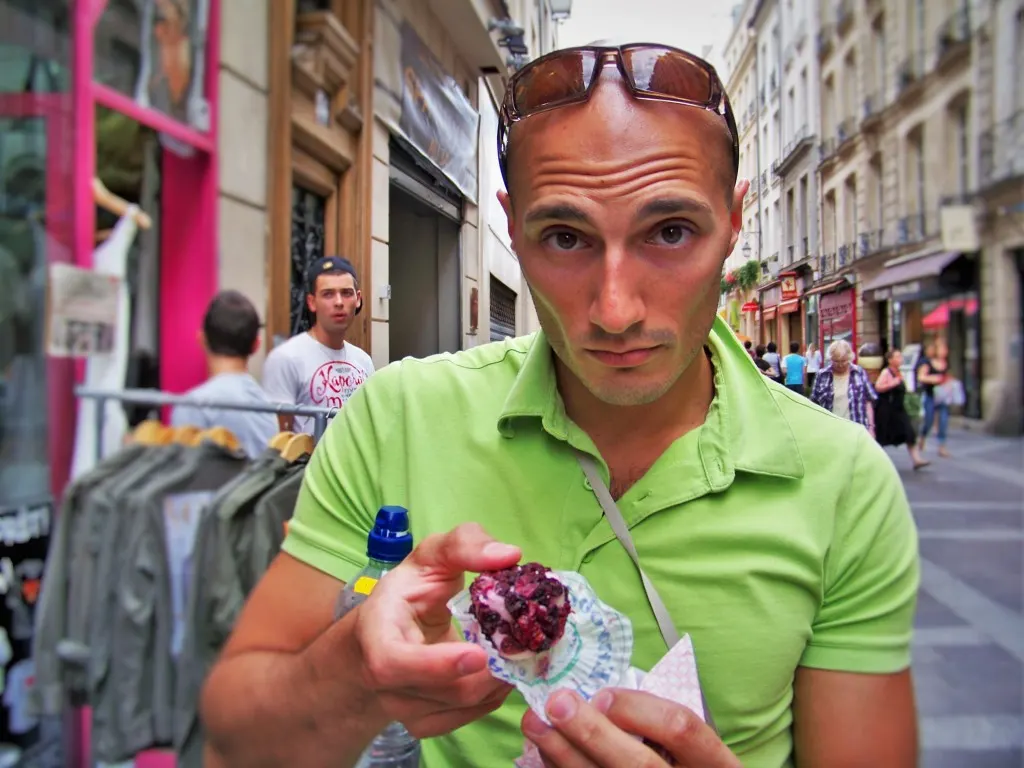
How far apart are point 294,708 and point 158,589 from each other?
49cm

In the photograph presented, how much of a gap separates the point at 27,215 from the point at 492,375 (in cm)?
81

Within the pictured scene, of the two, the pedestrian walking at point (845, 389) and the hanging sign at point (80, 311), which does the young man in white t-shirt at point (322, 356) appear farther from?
the pedestrian walking at point (845, 389)

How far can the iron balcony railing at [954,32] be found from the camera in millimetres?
897

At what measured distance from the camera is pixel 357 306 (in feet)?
3.99

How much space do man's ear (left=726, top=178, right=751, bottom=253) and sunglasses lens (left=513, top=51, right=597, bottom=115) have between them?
0.25 m

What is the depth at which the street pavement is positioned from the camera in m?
0.99

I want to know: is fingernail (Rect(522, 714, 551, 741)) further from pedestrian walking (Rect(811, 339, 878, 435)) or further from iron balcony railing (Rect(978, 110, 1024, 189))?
iron balcony railing (Rect(978, 110, 1024, 189))

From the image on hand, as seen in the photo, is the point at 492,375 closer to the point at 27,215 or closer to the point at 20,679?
the point at 27,215

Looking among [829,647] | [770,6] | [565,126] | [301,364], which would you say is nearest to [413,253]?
[301,364]

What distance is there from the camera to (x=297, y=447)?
1.22 m

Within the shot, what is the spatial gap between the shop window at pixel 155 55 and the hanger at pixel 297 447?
1.81 feet

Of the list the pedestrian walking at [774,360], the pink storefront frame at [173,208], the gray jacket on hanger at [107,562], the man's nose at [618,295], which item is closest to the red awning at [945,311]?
the pedestrian walking at [774,360]

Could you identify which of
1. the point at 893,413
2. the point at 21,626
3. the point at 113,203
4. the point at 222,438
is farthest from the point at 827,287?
the point at 21,626

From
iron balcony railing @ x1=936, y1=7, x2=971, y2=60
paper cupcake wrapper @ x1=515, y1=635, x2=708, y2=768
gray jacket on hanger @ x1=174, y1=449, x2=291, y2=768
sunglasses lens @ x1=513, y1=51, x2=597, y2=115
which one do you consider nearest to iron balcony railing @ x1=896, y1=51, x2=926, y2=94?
iron balcony railing @ x1=936, y1=7, x2=971, y2=60
